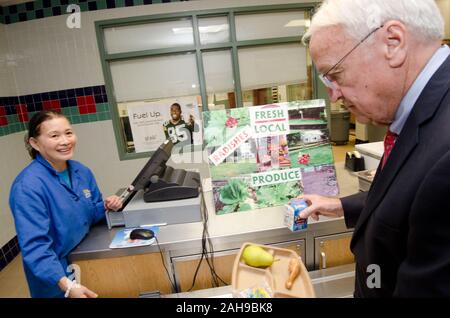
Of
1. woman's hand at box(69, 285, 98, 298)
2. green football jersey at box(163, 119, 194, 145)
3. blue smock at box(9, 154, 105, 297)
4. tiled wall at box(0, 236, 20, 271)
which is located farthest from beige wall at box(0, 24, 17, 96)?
woman's hand at box(69, 285, 98, 298)

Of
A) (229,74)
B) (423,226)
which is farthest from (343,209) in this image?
(229,74)

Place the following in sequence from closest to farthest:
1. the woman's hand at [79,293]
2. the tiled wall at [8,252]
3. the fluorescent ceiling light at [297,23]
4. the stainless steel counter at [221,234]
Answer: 1. the woman's hand at [79,293]
2. the stainless steel counter at [221,234]
3. the tiled wall at [8,252]
4. the fluorescent ceiling light at [297,23]

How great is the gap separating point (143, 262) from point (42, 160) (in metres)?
0.58

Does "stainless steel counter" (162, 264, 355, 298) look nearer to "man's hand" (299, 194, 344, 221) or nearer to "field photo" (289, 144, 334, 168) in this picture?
"man's hand" (299, 194, 344, 221)

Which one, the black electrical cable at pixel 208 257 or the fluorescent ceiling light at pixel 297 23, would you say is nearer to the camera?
the black electrical cable at pixel 208 257

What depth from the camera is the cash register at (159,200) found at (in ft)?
3.52

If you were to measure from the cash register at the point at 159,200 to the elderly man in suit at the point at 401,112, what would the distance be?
660 millimetres

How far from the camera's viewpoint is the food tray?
2.34 ft

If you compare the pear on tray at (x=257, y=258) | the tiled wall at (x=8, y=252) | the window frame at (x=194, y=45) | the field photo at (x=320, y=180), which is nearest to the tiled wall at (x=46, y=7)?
the window frame at (x=194, y=45)

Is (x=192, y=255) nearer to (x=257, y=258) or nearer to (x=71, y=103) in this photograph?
(x=257, y=258)

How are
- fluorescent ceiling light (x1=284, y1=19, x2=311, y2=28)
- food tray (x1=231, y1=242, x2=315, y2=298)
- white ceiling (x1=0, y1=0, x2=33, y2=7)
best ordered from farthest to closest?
1. fluorescent ceiling light (x1=284, y1=19, x2=311, y2=28)
2. white ceiling (x1=0, y1=0, x2=33, y2=7)
3. food tray (x1=231, y1=242, x2=315, y2=298)

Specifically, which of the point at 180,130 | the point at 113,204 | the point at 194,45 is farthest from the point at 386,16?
the point at 180,130

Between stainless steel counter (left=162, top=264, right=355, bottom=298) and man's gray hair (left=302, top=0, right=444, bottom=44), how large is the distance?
0.79m

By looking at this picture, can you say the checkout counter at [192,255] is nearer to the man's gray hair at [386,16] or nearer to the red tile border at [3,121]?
the man's gray hair at [386,16]
